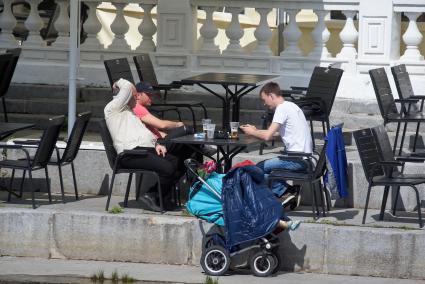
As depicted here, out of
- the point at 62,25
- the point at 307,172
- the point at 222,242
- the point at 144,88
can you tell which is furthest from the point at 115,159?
the point at 62,25

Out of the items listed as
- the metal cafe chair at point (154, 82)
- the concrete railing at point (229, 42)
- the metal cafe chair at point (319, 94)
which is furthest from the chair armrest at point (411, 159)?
the concrete railing at point (229, 42)

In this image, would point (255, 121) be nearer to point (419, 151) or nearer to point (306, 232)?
point (419, 151)

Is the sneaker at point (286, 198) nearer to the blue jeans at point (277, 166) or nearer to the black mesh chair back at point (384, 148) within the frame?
the blue jeans at point (277, 166)

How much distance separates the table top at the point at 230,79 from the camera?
13.6 meters

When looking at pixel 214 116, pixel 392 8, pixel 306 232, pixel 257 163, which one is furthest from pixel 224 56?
pixel 306 232

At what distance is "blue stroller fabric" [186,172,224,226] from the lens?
1177 cm

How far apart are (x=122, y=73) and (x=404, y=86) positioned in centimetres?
304

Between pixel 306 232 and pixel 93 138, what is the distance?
12.2 feet

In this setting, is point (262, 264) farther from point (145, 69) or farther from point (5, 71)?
point (5, 71)

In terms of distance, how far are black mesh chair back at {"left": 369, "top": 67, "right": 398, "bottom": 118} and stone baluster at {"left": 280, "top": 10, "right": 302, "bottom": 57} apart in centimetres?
172

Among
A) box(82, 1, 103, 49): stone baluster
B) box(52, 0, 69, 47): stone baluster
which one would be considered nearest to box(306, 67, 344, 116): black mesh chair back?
box(82, 1, 103, 49): stone baluster

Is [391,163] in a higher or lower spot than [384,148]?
lower

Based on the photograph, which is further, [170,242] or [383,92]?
[383,92]

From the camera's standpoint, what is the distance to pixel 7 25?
1664 centimetres
